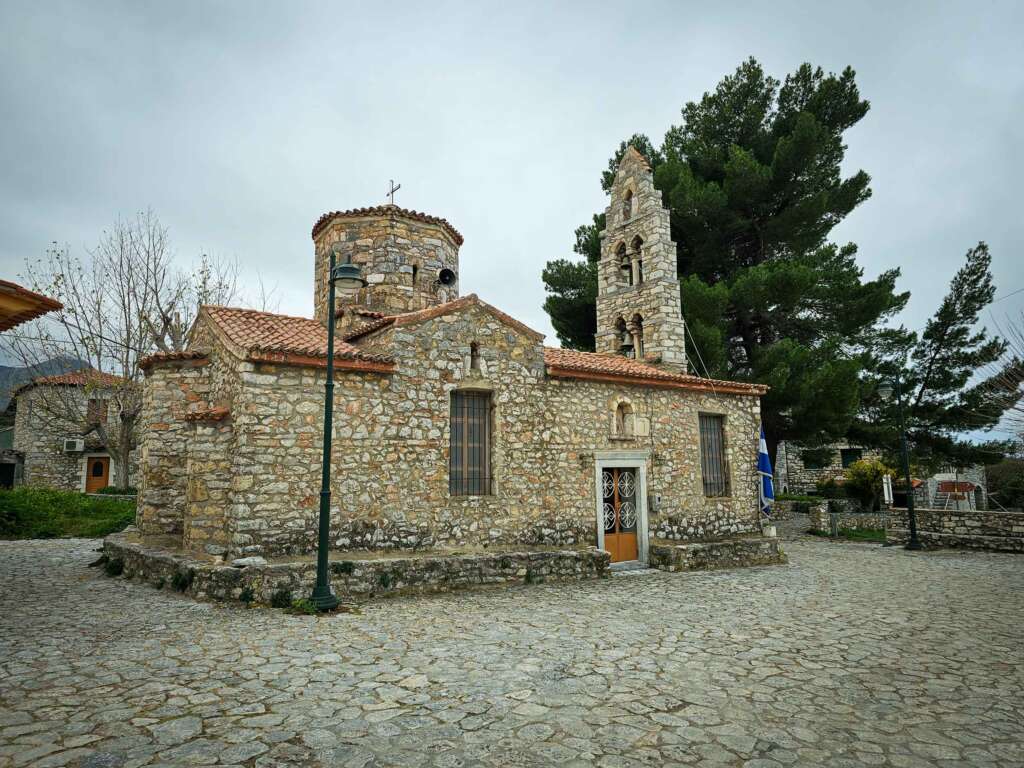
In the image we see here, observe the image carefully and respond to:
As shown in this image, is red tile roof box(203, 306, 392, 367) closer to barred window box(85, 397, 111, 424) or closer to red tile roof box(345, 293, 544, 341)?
red tile roof box(345, 293, 544, 341)

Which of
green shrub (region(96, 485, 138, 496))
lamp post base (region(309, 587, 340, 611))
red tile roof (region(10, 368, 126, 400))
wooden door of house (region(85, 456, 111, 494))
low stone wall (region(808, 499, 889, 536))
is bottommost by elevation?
low stone wall (region(808, 499, 889, 536))

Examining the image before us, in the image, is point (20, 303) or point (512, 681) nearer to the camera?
point (512, 681)

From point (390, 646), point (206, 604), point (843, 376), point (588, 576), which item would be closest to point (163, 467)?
point (206, 604)

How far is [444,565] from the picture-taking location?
29.0 feet

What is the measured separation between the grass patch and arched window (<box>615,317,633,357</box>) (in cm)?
1446

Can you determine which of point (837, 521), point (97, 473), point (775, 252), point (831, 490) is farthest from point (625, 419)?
point (97, 473)

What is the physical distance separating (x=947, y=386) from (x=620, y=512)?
17.9 m

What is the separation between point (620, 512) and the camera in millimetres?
12133

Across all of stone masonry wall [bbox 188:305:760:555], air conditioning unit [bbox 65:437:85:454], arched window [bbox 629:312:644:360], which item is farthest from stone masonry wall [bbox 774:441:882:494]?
air conditioning unit [bbox 65:437:85:454]

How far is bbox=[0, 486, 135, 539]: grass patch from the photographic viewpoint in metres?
15.3

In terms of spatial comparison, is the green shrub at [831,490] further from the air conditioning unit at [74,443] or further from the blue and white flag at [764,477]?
the air conditioning unit at [74,443]

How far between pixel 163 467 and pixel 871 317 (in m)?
20.4

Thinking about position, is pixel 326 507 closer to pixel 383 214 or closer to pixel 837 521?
pixel 383 214

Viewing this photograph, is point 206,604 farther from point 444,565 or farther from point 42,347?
point 42,347
